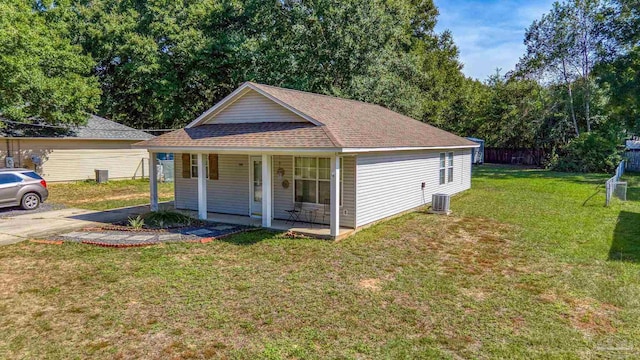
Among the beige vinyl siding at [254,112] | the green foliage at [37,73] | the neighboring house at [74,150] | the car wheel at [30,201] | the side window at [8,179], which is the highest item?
the green foliage at [37,73]

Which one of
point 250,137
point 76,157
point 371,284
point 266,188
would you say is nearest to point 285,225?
point 266,188

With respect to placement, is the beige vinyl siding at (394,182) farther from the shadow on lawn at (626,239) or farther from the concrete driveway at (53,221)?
the concrete driveway at (53,221)

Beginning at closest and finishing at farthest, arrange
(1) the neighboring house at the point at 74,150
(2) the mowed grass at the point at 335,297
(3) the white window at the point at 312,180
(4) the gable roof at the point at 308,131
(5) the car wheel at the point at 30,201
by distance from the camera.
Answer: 1. (2) the mowed grass at the point at 335,297
2. (4) the gable roof at the point at 308,131
3. (3) the white window at the point at 312,180
4. (5) the car wheel at the point at 30,201
5. (1) the neighboring house at the point at 74,150

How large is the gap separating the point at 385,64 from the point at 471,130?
1948 cm

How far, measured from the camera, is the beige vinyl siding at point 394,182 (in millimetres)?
11148

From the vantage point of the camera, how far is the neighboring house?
20.8 m

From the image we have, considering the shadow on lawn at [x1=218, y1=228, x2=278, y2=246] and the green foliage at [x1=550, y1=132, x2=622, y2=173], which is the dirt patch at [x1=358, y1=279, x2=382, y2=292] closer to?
the shadow on lawn at [x1=218, y1=228, x2=278, y2=246]

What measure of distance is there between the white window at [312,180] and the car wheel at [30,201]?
31.8 ft

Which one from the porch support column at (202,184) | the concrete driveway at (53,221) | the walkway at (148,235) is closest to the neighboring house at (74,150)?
the concrete driveway at (53,221)

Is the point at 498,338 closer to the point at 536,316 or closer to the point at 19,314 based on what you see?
the point at 536,316

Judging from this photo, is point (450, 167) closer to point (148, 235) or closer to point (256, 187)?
point (256, 187)

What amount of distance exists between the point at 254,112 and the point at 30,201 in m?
8.79

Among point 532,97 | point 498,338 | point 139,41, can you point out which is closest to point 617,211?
point 498,338

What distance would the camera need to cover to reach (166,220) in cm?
1183
